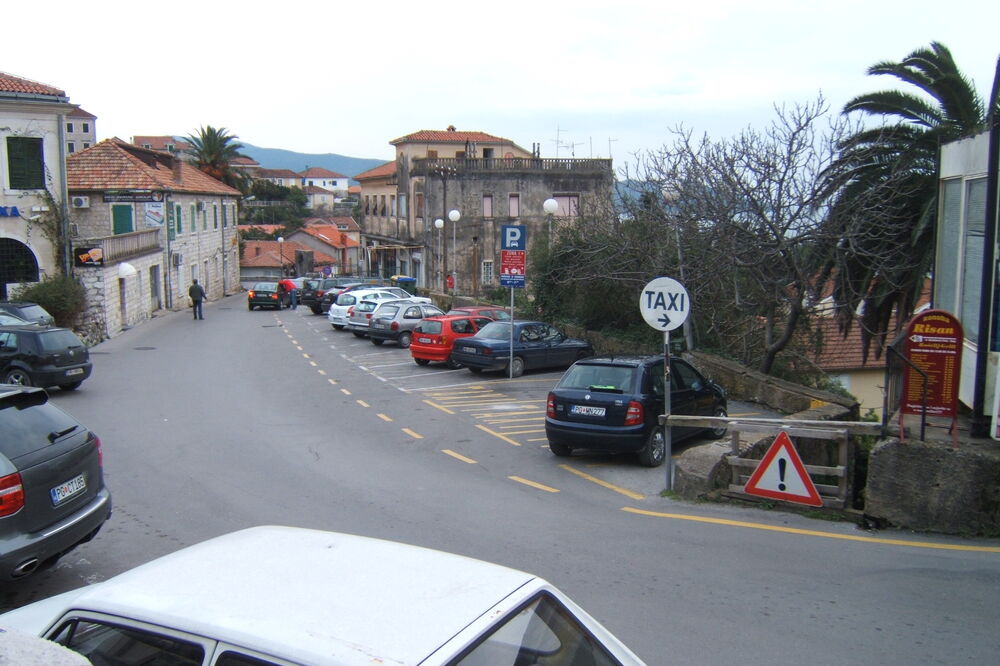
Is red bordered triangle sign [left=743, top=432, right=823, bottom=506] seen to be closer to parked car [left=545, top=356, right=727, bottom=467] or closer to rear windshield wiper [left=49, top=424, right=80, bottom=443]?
parked car [left=545, top=356, right=727, bottom=467]

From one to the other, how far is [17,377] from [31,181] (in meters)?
15.1

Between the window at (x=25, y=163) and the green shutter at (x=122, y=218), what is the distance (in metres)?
8.76

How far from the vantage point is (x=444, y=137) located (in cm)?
6775

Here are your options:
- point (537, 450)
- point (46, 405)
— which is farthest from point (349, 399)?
point (46, 405)

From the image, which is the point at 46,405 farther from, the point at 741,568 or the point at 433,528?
the point at 741,568

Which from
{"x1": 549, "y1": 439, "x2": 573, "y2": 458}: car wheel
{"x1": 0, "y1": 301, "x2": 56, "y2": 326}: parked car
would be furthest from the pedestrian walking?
{"x1": 549, "y1": 439, "x2": 573, "y2": 458}: car wheel

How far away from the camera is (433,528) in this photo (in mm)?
9289

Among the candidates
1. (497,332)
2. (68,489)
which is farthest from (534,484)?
(497,332)

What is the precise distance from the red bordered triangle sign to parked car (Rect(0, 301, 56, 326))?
65.4 feet

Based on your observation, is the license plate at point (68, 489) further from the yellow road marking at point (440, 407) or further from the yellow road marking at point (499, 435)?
the yellow road marking at point (440, 407)

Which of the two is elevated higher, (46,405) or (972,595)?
(46,405)

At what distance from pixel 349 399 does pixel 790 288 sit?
400 inches

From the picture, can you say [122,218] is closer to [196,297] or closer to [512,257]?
[196,297]

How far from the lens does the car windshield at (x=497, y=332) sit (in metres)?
21.9
